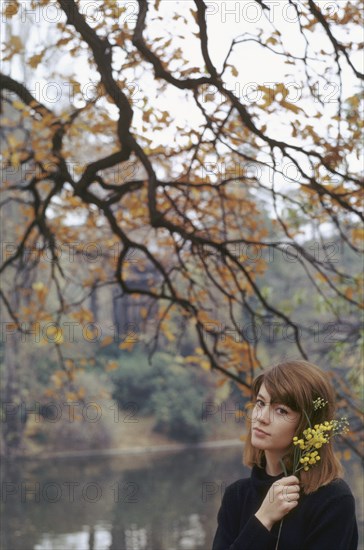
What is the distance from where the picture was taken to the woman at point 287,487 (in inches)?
80.7

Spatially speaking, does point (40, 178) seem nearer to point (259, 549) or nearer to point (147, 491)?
point (259, 549)

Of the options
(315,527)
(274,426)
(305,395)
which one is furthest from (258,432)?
(315,527)

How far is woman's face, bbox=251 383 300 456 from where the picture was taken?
217cm

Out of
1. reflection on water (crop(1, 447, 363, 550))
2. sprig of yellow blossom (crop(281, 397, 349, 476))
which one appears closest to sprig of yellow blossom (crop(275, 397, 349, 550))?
sprig of yellow blossom (crop(281, 397, 349, 476))

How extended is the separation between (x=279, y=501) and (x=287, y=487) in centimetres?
4

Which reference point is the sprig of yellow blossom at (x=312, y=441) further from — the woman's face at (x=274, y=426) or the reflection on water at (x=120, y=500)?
the reflection on water at (x=120, y=500)

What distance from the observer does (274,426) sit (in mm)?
2168

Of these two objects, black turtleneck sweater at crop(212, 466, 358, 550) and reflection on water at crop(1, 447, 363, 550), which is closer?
black turtleneck sweater at crop(212, 466, 358, 550)

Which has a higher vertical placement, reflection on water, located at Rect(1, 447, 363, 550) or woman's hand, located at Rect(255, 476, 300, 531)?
woman's hand, located at Rect(255, 476, 300, 531)

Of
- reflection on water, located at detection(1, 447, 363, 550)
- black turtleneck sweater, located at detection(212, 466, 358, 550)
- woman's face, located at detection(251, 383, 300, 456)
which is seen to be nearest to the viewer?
black turtleneck sweater, located at detection(212, 466, 358, 550)

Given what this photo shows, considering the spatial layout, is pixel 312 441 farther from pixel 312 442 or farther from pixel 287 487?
pixel 287 487

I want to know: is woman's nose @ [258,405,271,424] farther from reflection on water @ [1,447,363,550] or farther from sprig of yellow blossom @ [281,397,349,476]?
reflection on water @ [1,447,363,550]

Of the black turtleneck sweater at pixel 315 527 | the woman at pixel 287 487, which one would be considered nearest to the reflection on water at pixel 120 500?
the woman at pixel 287 487

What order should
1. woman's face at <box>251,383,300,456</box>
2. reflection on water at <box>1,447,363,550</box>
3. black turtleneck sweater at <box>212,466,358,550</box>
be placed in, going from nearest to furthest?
black turtleneck sweater at <box>212,466,358,550</box>
woman's face at <box>251,383,300,456</box>
reflection on water at <box>1,447,363,550</box>
